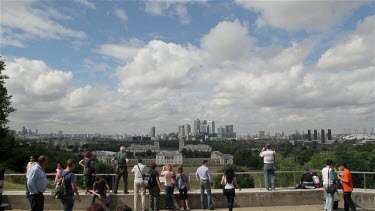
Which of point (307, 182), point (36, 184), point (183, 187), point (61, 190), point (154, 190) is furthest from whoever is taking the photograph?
point (307, 182)

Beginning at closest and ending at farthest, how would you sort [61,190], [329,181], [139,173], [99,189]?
[61,190] → [329,181] → [99,189] → [139,173]

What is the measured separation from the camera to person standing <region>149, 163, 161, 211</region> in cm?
1223

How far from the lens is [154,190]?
12320mm

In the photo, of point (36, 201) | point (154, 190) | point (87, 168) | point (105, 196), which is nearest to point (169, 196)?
point (154, 190)

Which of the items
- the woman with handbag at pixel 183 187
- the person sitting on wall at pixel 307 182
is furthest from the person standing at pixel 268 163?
the woman with handbag at pixel 183 187

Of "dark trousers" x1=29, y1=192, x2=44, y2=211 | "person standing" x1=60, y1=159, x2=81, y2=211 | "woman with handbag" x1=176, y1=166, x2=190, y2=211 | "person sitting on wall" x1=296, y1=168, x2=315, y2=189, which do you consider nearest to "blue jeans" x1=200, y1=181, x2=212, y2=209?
"woman with handbag" x1=176, y1=166, x2=190, y2=211

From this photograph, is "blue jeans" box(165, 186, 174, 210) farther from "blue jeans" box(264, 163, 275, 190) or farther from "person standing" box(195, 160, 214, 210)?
"blue jeans" box(264, 163, 275, 190)

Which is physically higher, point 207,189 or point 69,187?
point 69,187

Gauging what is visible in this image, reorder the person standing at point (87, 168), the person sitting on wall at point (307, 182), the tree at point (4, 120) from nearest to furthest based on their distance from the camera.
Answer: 1. the person standing at point (87, 168)
2. the person sitting on wall at point (307, 182)
3. the tree at point (4, 120)

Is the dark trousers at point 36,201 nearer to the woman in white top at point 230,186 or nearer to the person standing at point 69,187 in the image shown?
the person standing at point 69,187

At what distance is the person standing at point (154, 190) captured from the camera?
12227mm

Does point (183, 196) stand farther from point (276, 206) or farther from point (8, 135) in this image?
point (8, 135)

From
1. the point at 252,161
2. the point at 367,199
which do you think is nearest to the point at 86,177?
the point at 367,199

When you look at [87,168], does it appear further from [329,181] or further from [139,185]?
[329,181]
